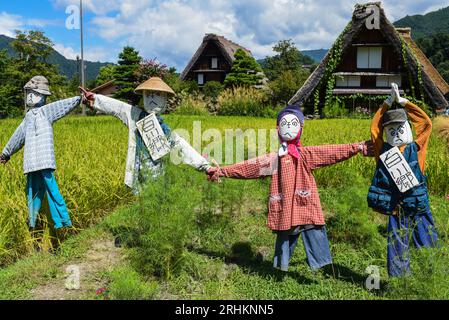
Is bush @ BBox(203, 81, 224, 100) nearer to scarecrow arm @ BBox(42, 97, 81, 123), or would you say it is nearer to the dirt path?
scarecrow arm @ BBox(42, 97, 81, 123)

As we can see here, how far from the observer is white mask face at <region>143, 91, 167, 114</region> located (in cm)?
307

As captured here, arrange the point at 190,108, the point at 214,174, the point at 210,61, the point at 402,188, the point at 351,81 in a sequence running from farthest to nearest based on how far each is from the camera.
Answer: the point at 210,61 → the point at 190,108 → the point at 351,81 → the point at 214,174 → the point at 402,188

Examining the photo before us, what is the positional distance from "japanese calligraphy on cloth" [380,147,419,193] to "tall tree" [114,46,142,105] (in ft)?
59.7

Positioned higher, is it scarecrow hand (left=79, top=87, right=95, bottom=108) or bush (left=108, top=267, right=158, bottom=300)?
scarecrow hand (left=79, top=87, right=95, bottom=108)

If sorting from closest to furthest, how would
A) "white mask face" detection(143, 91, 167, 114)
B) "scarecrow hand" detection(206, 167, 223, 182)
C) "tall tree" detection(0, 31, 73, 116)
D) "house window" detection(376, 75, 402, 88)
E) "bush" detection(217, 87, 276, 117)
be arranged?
"scarecrow hand" detection(206, 167, 223, 182) < "white mask face" detection(143, 91, 167, 114) < "house window" detection(376, 75, 402, 88) < "bush" detection(217, 87, 276, 117) < "tall tree" detection(0, 31, 73, 116)

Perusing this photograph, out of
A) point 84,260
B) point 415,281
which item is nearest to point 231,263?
point 84,260

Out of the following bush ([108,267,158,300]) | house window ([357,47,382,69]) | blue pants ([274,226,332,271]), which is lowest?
bush ([108,267,158,300])

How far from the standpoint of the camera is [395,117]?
2312 millimetres

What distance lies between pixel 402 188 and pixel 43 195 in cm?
246

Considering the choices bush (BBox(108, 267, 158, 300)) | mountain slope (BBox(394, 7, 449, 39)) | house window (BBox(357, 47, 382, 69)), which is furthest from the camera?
mountain slope (BBox(394, 7, 449, 39))

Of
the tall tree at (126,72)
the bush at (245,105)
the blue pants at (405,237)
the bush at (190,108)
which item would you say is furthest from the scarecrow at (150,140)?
the tall tree at (126,72)

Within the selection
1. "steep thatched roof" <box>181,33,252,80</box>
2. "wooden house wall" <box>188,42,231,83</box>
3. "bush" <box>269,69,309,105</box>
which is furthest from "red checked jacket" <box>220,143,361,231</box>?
"wooden house wall" <box>188,42,231,83</box>

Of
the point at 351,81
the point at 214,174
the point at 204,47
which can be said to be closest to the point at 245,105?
the point at 351,81

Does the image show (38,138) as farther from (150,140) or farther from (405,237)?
(405,237)
